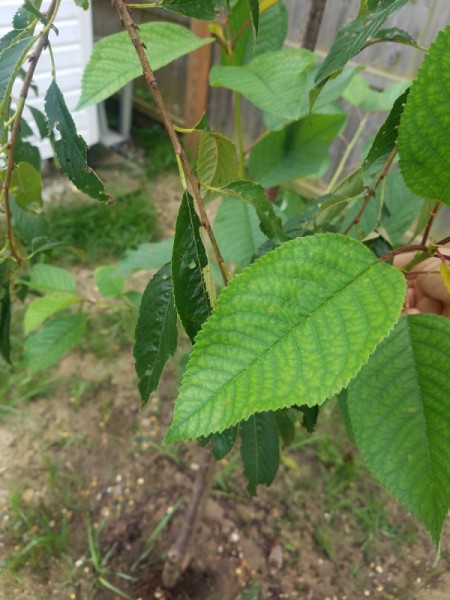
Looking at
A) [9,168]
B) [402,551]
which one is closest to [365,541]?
[402,551]

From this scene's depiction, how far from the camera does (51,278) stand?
1.20 meters

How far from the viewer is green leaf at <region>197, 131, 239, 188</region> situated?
0.58 metres

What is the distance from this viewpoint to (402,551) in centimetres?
140

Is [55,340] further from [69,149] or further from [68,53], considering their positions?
[68,53]

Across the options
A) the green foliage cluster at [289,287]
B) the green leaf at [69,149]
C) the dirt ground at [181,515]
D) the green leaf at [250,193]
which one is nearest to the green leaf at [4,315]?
the green foliage cluster at [289,287]

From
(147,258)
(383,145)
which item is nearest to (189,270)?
(383,145)

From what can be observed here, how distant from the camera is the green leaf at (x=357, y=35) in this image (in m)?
0.49

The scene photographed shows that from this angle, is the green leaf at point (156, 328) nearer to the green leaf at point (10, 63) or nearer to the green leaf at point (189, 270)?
the green leaf at point (189, 270)

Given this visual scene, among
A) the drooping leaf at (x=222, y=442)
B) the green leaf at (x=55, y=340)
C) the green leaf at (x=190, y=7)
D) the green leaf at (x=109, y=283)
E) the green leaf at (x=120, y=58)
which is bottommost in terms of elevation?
the green leaf at (x=55, y=340)

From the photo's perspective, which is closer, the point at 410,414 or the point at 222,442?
the point at 410,414

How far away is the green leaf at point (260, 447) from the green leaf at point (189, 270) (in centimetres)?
34

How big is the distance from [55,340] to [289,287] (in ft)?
2.97

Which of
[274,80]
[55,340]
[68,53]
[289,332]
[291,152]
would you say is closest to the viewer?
[289,332]

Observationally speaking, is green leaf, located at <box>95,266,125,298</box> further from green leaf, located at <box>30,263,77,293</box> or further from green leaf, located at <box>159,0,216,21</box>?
green leaf, located at <box>159,0,216,21</box>
